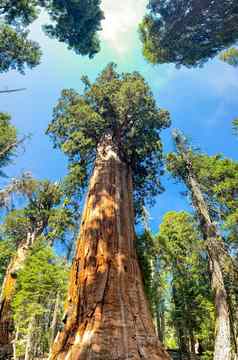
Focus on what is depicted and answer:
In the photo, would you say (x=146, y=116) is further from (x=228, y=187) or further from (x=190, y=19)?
(x=228, y=187)

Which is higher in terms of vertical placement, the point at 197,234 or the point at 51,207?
the point at 51,207

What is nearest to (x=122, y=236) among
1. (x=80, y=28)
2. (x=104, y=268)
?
(x=104, y=268)

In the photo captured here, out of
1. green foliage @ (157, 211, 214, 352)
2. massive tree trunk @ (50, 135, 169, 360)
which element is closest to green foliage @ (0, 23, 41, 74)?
massive tree trunk @ (50, 135, 169, 360)

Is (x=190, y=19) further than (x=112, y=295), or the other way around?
(x=190, y=19)

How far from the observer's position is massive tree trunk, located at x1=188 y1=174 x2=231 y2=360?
6766 millimetres

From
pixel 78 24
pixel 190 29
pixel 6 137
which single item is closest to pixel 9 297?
pixel 6 137

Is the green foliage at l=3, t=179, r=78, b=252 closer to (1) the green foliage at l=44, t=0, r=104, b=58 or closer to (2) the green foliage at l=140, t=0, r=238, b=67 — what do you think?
(1) the green foliage at l=44, t=0, r=104, b=58

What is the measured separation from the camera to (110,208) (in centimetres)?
574

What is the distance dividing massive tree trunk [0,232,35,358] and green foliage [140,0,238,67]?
34.5ft

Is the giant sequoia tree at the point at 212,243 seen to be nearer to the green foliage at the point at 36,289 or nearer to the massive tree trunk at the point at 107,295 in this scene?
the massive tree trunk at the point at 107,295

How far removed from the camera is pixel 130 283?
13.9ft

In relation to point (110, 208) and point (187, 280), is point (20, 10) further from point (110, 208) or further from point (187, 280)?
point (187, 280)

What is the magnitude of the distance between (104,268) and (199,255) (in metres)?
9.01

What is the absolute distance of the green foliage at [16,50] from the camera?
961 cm
